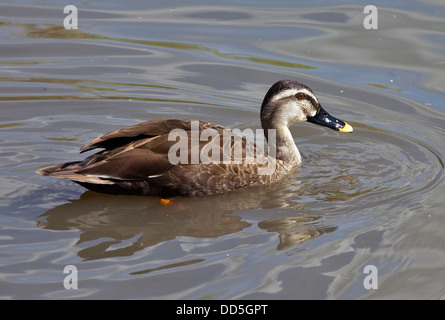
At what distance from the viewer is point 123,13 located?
546 inches

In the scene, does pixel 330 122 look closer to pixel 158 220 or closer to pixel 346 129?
pixel 346 129

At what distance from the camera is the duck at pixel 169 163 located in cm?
840

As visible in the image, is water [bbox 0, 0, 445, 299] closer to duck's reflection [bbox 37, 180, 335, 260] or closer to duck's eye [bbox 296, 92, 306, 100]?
duck's reflection [bbox 37, 180, 335, 260]

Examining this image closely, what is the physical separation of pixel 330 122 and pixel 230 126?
1464 mm

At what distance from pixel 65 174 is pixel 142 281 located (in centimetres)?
196

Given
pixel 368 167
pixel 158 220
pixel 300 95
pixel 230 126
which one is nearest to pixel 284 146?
pixel 300 95

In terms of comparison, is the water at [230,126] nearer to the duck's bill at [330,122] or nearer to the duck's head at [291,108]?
the duck's bill at [330,122]

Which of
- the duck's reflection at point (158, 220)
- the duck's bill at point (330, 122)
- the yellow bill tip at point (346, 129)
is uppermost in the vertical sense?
the duck's bill at point (330, 122)

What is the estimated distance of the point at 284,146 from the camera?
970 centimetres

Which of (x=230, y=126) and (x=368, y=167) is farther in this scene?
(x=230, y=126)

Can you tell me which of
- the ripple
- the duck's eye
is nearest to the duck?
the ripple

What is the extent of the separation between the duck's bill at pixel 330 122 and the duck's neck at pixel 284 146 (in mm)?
416

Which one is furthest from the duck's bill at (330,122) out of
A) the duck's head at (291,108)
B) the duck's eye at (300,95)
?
Answer: the duck's eye at (300,95)
